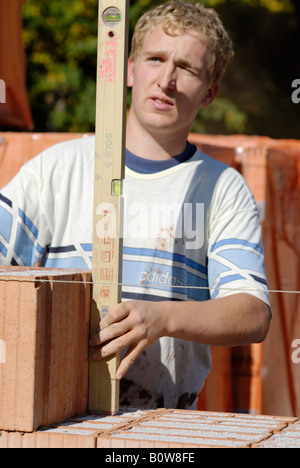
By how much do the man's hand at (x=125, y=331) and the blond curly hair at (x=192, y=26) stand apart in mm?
967

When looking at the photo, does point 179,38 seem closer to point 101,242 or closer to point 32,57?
point 101,242

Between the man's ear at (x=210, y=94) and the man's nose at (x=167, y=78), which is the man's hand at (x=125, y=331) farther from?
the man's ear at (x=210, y=94)

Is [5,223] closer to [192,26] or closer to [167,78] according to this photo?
[167,78]

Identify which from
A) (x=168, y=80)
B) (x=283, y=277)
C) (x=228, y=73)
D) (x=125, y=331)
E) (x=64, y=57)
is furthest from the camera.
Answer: (x=228, y=73)

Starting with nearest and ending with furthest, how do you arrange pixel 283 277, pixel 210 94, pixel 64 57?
pixel 210 94 < pixel 283 277 < pixel 64 57

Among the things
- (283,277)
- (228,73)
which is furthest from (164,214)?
(228,73)

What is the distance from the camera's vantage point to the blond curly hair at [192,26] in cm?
226

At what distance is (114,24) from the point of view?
5.69 feet

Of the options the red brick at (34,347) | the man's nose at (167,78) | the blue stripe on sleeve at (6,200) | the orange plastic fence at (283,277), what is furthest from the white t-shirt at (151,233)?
the orange plastic fence at (283,277)

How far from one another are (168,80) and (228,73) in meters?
9.46

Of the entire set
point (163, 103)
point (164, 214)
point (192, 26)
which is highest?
point (192, 26)

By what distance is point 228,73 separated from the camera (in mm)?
11344

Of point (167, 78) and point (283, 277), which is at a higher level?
point (167, 78)
